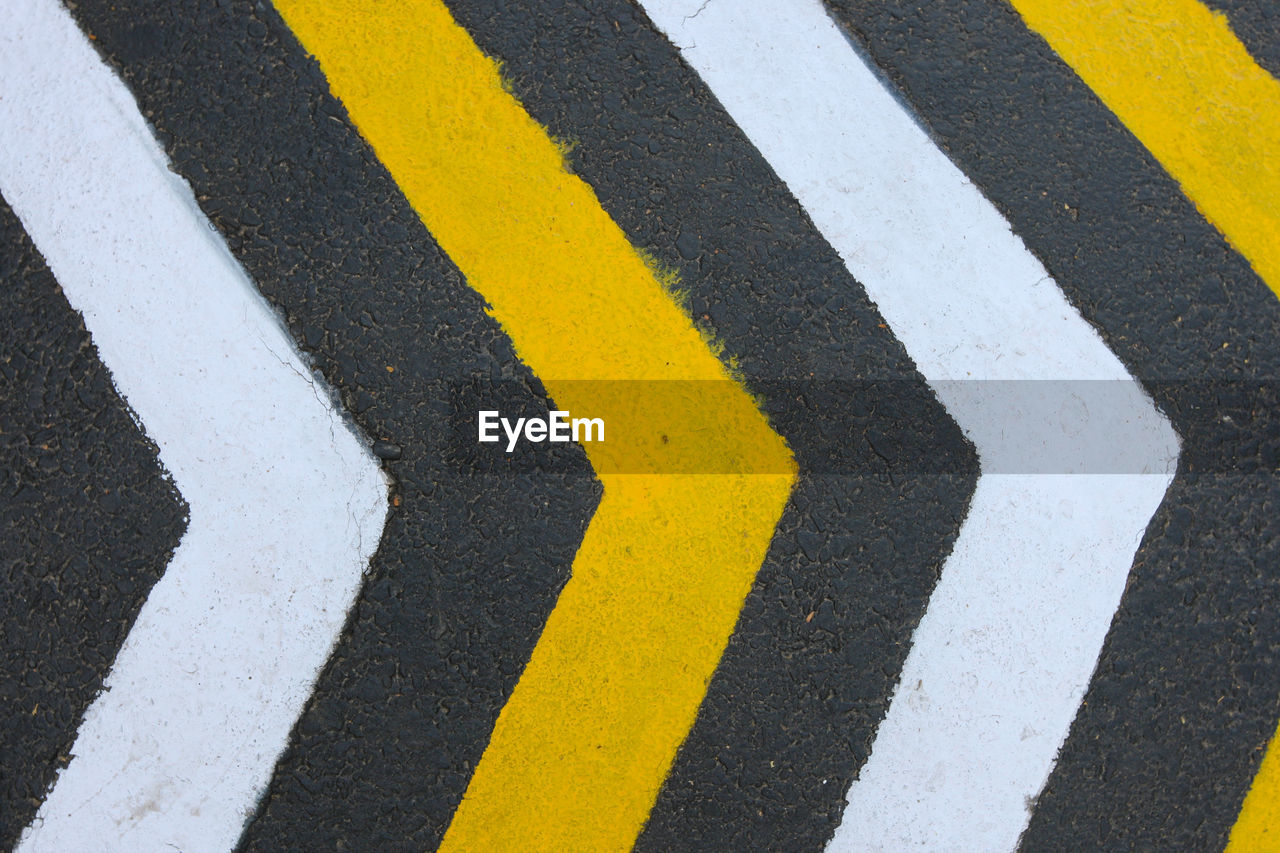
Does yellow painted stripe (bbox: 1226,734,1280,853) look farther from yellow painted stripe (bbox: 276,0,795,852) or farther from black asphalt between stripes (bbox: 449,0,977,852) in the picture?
yellow painted stripe (bbox: 276,0,795,852)

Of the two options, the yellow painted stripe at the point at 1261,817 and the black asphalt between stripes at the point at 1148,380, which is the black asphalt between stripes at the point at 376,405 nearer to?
the black asphalt between stripes at the point at 1148,380

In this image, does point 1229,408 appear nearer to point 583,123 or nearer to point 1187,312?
point 1187,312

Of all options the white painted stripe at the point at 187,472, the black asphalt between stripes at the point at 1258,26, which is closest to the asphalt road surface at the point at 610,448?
the white painted stripe at the point at 187,472

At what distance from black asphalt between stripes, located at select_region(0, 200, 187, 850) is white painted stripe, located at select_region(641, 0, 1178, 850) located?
187 centimetres

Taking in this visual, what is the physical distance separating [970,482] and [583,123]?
1482mm

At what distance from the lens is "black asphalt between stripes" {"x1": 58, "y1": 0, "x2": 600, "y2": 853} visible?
6.01 feet

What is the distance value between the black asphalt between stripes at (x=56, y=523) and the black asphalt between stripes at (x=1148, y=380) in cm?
237

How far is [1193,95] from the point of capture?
216 cm

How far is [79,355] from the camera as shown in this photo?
1.88 m

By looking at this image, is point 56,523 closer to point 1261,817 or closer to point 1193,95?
point 1261,817

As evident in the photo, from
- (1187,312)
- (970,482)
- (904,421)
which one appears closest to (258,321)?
(904,421)

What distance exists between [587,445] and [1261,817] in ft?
6.92

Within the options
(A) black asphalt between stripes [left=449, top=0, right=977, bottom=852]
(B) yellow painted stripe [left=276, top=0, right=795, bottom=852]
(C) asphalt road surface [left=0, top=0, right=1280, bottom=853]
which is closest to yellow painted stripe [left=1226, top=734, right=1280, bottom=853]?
(C) asphalt road surface [left=0, top=0, right=1280, bottom=853]

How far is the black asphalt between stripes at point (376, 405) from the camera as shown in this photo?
1.83 meters
